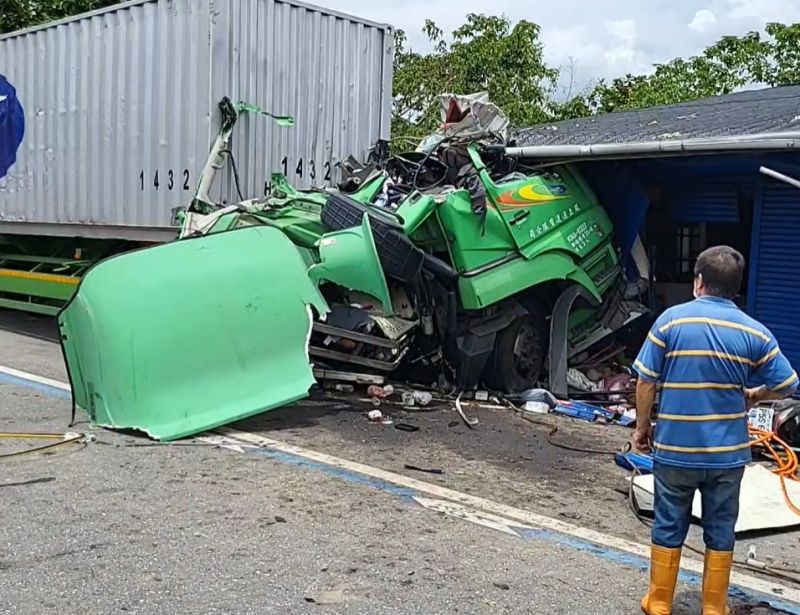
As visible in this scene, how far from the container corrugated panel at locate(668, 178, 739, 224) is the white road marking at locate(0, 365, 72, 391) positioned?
20.1ft

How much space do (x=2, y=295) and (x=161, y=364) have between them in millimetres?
6770

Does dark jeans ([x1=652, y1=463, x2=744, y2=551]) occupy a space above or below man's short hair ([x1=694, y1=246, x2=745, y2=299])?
below

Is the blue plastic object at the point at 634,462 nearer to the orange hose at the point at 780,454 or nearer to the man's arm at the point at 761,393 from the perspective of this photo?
the orange hose at the point at 780,454

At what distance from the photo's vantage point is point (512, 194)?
7.84 m

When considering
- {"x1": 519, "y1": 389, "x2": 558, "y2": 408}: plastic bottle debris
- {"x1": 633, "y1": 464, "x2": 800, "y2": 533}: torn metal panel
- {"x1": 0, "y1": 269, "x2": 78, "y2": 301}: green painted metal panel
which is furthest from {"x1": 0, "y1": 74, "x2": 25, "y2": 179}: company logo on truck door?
{"x1": 633, "y1": 464, "x2": 800, "y2": 533}: torn metal panel

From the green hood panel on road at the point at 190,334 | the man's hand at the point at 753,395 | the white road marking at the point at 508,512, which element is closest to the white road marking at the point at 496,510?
the white road marking at the point at 508,512

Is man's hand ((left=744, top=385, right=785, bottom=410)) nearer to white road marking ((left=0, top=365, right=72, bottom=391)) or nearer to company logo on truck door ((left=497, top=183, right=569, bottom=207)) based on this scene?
company logo on truck door ((left=497, top=183, right=569, bottom=207))

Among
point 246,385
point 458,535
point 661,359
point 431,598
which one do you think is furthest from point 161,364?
point 661,359

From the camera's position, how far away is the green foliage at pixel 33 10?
17438 millimetres

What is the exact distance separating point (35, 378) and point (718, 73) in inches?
652

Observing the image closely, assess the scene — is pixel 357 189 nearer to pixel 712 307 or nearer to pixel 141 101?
pixel 141 101

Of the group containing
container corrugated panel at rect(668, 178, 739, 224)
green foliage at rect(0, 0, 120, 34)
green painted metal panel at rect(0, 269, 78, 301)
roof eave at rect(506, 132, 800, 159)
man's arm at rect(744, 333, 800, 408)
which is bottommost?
green painted metal panel at rect(0, 269, 78, 301)

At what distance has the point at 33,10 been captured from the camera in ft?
58.5

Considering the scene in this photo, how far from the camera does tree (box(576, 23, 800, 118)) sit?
62.1ft
